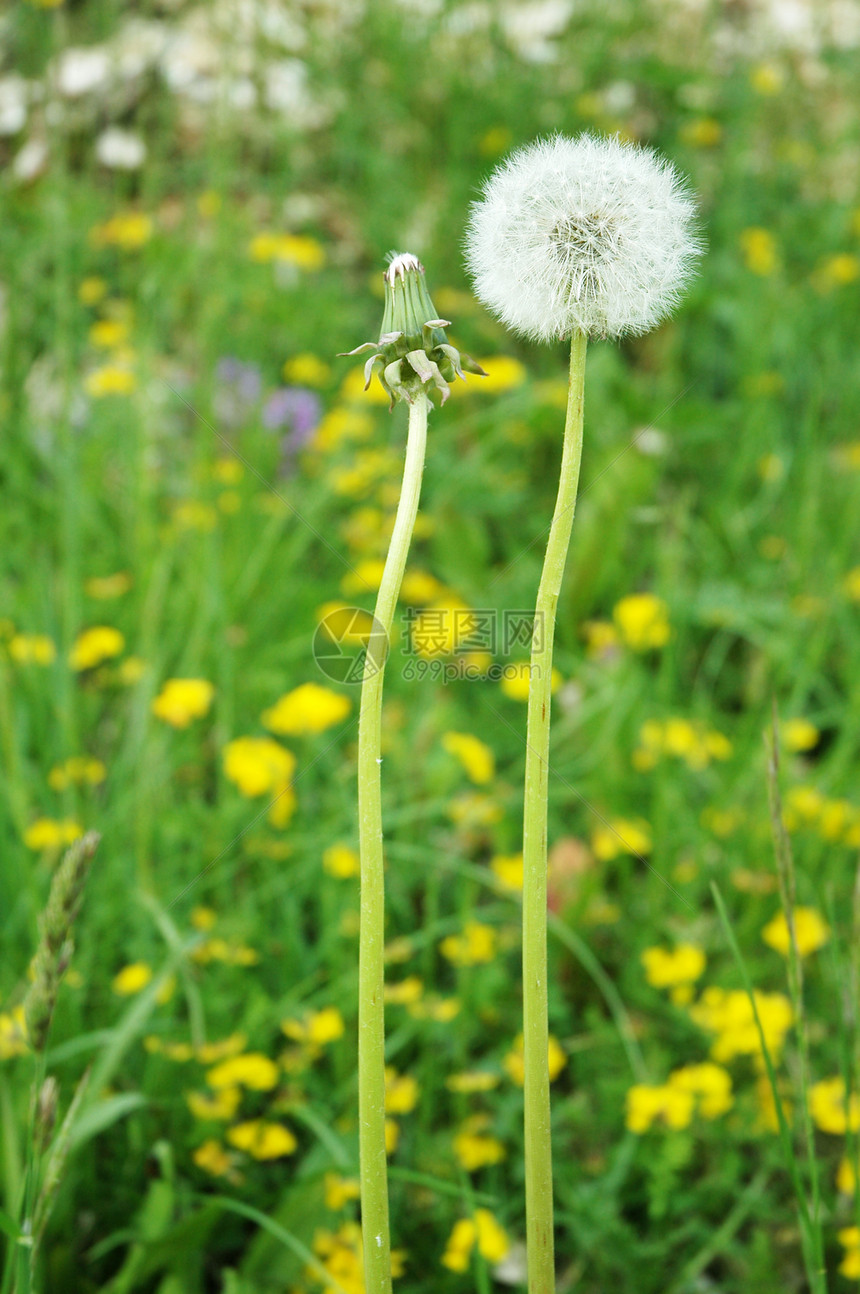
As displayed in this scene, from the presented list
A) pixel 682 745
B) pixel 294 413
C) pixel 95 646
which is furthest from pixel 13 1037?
pixel 294 413

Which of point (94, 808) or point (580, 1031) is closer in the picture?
point (580, 1031)

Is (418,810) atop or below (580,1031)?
atop

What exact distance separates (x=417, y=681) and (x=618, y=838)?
0.56 meters

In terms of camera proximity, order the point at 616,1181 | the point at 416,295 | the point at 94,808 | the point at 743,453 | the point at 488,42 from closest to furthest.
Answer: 1. the point at 416,295
2. the point at 616,1181
3. the point at 94,808
4. the point at 743,453
5. the point at 488,42

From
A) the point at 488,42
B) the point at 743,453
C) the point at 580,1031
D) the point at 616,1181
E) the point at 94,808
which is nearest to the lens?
the point at 616,1181

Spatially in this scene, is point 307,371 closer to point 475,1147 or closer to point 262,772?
point 262,772

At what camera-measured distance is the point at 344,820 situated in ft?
5.69

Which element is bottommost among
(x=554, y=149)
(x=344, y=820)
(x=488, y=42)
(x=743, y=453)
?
(x=344, y=820)

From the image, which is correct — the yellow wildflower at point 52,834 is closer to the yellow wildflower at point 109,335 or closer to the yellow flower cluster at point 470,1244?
the yellow flower cluster at point 470,1244

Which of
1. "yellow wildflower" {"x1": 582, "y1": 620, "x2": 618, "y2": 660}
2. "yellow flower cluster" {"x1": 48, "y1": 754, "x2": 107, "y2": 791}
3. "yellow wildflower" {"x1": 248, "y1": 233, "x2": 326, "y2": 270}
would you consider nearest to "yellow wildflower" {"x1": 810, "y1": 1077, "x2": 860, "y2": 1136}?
"yellow wildflower" {"x1": 582, "y1": 620, "x2": 618, "y2": 660}

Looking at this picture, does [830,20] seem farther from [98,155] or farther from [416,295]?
[416,295]

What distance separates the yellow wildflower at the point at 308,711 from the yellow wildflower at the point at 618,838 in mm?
479

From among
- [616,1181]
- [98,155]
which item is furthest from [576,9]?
[616,1181]

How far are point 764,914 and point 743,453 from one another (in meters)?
1.42
